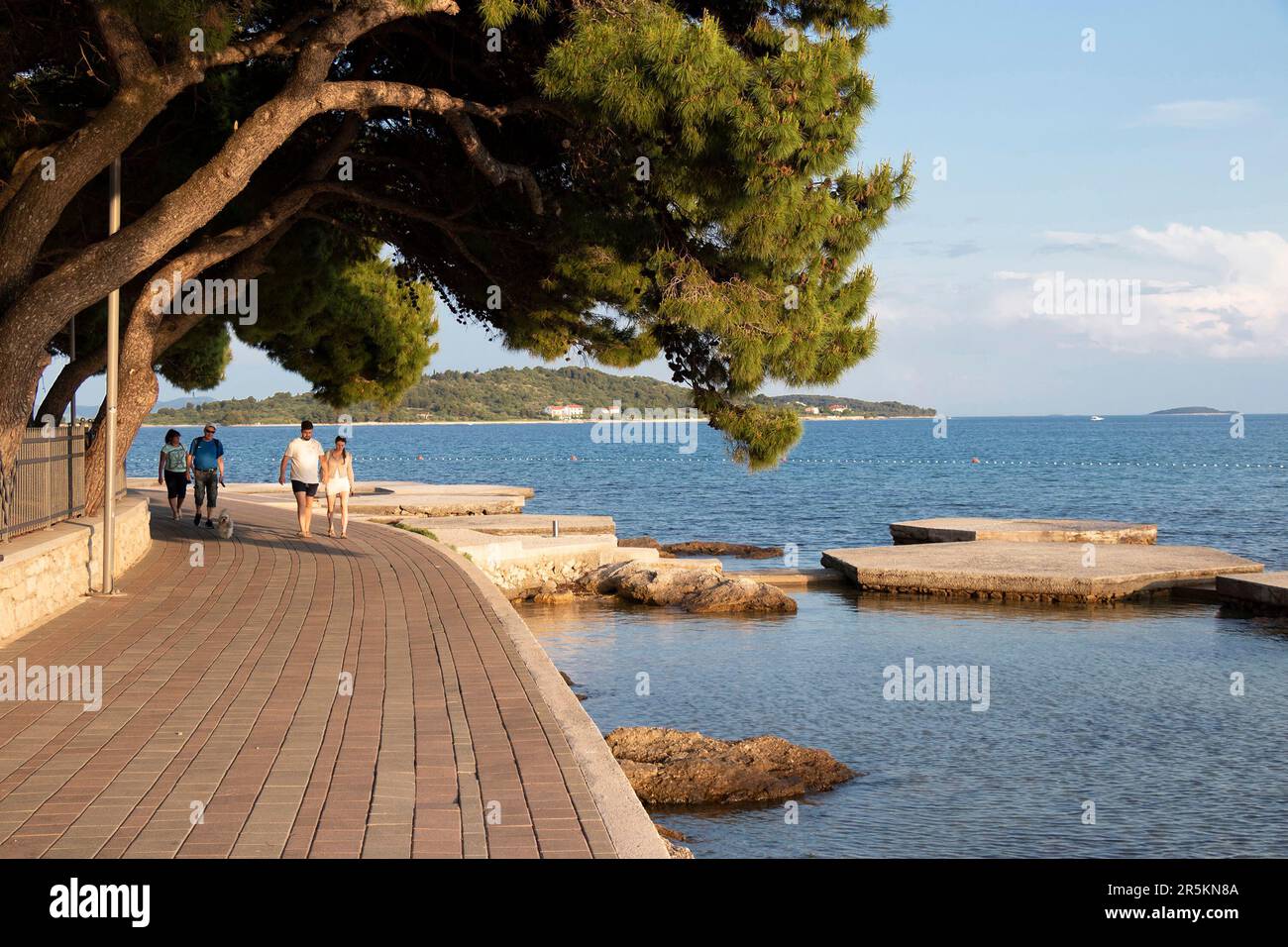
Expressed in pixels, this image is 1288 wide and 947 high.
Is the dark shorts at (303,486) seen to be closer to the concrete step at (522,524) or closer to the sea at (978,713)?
the sea at (978,713)

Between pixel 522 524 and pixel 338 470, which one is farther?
pixel 522 524

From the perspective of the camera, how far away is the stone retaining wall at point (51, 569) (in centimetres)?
1048

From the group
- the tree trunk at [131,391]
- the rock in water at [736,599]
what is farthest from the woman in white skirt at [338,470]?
the rock in water at [736,599]

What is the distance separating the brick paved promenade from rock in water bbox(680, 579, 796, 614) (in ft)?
28.8

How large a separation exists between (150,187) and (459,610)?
8.45 metres

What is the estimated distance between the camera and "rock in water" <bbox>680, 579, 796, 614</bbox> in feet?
70.5

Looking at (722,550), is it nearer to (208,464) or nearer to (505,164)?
(208,464)

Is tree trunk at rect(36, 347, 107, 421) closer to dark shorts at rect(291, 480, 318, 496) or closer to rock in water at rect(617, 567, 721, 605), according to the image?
dark shorts at rect(291, 480, 318, 496)

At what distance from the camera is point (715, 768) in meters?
11.0

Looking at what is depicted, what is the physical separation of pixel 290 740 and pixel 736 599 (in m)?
14.7

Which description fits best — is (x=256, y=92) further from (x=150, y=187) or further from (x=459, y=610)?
(x=459, y=610)

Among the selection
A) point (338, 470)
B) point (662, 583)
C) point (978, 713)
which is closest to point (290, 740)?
point (978, 713)

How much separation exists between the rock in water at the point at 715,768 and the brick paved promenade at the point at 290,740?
1.62 meters

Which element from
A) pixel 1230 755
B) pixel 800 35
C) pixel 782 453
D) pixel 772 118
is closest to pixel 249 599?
pixel 782 453
